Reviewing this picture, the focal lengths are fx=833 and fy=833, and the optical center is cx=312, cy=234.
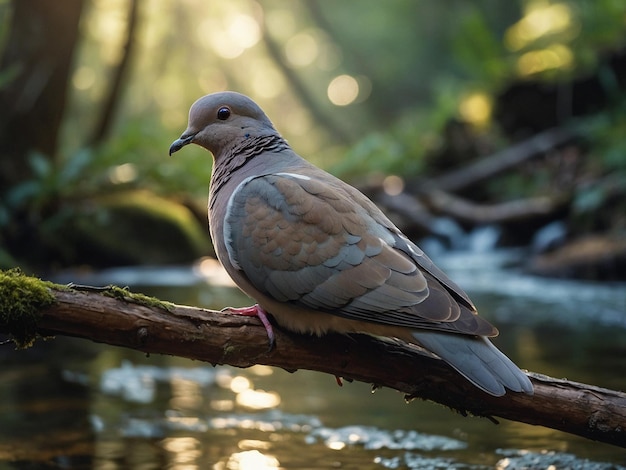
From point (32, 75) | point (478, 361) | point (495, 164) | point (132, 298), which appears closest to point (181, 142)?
point (132, 298)

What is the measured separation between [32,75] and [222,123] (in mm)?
7510

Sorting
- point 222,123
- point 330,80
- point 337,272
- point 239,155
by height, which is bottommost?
point 337,272

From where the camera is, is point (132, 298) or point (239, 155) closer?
point (132, 298)

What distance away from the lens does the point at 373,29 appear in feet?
86.3

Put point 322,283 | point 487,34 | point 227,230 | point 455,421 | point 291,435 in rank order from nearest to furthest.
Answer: point 322,283
point 227,230
point 291,435
point 455,421
point 487,34

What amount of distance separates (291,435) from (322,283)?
152 centimetres

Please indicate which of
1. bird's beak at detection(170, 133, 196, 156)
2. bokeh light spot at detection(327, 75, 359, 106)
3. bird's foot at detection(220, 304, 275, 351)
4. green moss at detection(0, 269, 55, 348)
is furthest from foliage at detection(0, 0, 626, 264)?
green moss at detection(0, 269, 55, 348)

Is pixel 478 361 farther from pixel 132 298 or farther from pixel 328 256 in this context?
pixel 132 298

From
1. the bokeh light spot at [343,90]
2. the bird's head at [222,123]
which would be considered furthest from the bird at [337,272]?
the bokeh light spot at [343,90]

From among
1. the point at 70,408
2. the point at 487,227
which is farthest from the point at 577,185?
the point at 70,408

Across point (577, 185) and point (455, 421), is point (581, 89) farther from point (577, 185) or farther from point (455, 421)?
point (455, 421)

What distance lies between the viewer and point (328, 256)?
3.31 meters

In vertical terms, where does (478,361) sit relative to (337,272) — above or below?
below

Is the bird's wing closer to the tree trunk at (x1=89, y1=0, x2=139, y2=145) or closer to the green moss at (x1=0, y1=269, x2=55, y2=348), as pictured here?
the green moss at (x1=0, y1=269, x2=55, y2=348)
